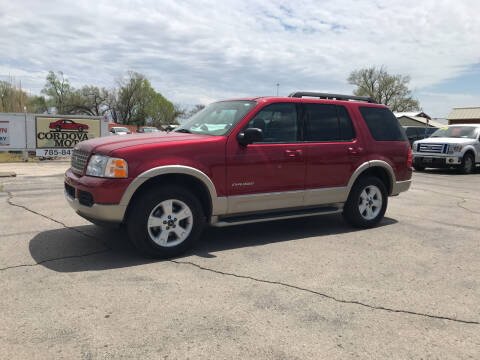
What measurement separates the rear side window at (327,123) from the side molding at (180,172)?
1.55 metres

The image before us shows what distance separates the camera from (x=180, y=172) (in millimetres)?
4461

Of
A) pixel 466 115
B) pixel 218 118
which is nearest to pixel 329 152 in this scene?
pixel 218 118

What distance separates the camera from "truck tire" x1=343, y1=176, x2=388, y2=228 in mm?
6051

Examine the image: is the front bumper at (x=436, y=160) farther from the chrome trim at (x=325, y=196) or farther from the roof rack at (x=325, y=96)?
the chrome trim at (x=325, y=196)

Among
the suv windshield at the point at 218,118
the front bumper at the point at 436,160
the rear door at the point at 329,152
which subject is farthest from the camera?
the front bumper at the point at 436,160

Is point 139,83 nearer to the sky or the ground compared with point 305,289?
nearer to the sky

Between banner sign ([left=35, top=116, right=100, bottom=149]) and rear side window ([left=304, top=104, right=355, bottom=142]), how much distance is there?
13989 millimetres

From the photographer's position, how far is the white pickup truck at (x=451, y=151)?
15.4 meters

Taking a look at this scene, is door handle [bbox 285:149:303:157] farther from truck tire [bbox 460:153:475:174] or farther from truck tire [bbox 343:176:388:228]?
truck tire [bbox 460:153:475:174]

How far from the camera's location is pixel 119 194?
13.9ft

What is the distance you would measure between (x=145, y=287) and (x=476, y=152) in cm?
1570

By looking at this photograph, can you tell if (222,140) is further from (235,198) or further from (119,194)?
(119,194)

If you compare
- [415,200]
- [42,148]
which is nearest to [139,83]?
[42,148]

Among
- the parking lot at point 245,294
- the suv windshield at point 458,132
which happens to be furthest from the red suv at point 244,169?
the suv windshield at point 458,132
